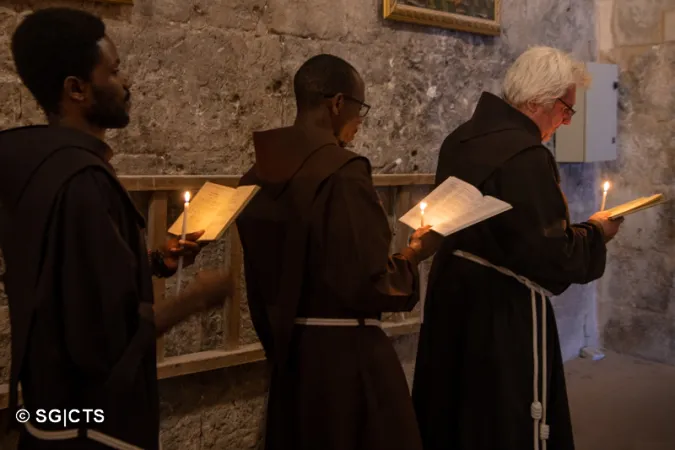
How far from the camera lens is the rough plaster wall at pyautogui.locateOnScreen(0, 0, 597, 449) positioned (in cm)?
281

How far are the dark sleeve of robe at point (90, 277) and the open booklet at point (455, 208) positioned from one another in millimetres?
994

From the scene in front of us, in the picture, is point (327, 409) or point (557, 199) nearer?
point (327, 409)

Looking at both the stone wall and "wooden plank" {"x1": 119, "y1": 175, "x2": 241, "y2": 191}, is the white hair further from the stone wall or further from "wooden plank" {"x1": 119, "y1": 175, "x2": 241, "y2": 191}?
the stone wall

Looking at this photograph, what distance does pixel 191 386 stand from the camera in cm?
301

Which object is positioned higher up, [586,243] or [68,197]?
[68,197]

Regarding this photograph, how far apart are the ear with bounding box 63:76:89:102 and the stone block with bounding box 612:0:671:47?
428 cm

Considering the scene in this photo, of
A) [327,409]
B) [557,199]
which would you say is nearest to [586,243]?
[557,199]

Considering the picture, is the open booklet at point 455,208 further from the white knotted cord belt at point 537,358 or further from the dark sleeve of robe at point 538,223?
the white knotted cord belt at point 537,358

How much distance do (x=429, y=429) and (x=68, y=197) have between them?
5.61ft

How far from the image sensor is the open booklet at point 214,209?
183 cm

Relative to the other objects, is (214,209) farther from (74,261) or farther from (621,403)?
(621,403)

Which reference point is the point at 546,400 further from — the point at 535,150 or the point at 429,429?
the point at 535,150

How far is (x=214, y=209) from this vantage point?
6.40 feet

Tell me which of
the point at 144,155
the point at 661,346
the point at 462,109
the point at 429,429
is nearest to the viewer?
the point at 429,429
